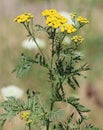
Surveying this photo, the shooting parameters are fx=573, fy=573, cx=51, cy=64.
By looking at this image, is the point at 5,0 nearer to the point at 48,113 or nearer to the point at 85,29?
the point at 85,29

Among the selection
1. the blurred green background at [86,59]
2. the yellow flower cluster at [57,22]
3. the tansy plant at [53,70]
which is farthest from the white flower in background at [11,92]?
the yellow flower cluster at [57,22]

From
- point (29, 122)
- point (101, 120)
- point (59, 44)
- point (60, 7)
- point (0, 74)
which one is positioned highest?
point (60, 7)

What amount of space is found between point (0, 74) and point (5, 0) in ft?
7.60

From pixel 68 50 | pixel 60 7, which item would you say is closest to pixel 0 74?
pixel 60 7

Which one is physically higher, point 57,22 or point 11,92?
point 11,92

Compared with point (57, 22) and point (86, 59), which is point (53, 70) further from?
point (86, 59)

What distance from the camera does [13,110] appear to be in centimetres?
217

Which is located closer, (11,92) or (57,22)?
(57,22)

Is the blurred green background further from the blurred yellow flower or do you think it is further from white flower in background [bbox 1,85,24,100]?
the blurred yellow flower

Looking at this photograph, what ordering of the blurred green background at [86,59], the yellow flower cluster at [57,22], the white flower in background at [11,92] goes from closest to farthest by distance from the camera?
the yellow flower cluster at [57,22], the white flower in background at [11,92], the blurred green background at [86,59]

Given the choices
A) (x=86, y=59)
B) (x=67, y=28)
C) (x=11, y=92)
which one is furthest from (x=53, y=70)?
(x=86, y=59)

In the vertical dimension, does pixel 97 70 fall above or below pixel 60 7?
below

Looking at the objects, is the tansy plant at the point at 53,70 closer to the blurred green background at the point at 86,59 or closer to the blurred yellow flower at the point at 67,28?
the blurred yellow flower at the point at 67,28

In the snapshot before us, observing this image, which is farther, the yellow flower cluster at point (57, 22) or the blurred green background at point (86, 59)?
the blurred green background at point (86, 59)
